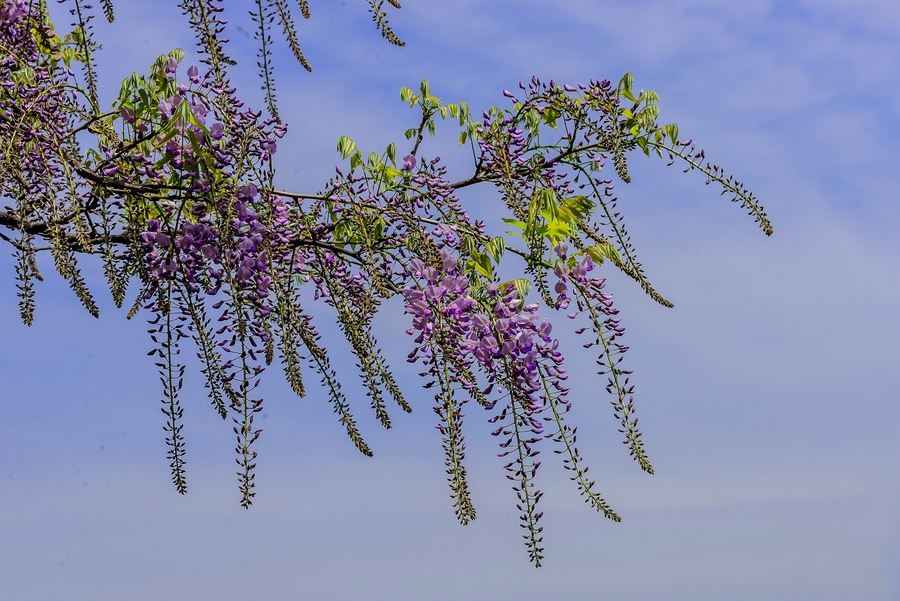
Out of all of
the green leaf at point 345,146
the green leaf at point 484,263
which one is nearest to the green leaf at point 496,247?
the green leaf at point 484,263

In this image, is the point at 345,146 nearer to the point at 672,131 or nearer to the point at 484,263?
the point at 484,263

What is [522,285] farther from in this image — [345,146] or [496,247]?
[345,146]

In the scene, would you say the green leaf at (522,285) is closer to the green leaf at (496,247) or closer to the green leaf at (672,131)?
the green leaf at (496,247)

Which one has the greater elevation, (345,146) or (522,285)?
(345,146)

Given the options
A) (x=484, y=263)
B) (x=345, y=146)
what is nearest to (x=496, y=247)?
(x=484, y=263)

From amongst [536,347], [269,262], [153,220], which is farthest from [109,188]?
[536,347]

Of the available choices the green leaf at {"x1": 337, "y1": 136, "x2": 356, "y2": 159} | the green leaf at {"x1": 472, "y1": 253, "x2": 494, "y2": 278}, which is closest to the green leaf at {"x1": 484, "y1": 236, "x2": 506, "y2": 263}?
the green leaf at {"x1": 472, "y1": 253, "x2": 494, "y2": 278}

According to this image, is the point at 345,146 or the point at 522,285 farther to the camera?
the point at 345,146

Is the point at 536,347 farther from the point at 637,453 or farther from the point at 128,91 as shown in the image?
the point at 128,91

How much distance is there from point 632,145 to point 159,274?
198 centimetres

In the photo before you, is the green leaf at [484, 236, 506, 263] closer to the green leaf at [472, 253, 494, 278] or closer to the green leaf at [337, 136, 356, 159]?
the green leaf at [472, 253, 494, 278]

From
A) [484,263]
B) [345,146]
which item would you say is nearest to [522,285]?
[484,263]

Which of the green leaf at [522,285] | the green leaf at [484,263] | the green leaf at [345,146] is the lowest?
the green leaf at [522,285]

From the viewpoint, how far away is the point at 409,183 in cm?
368
